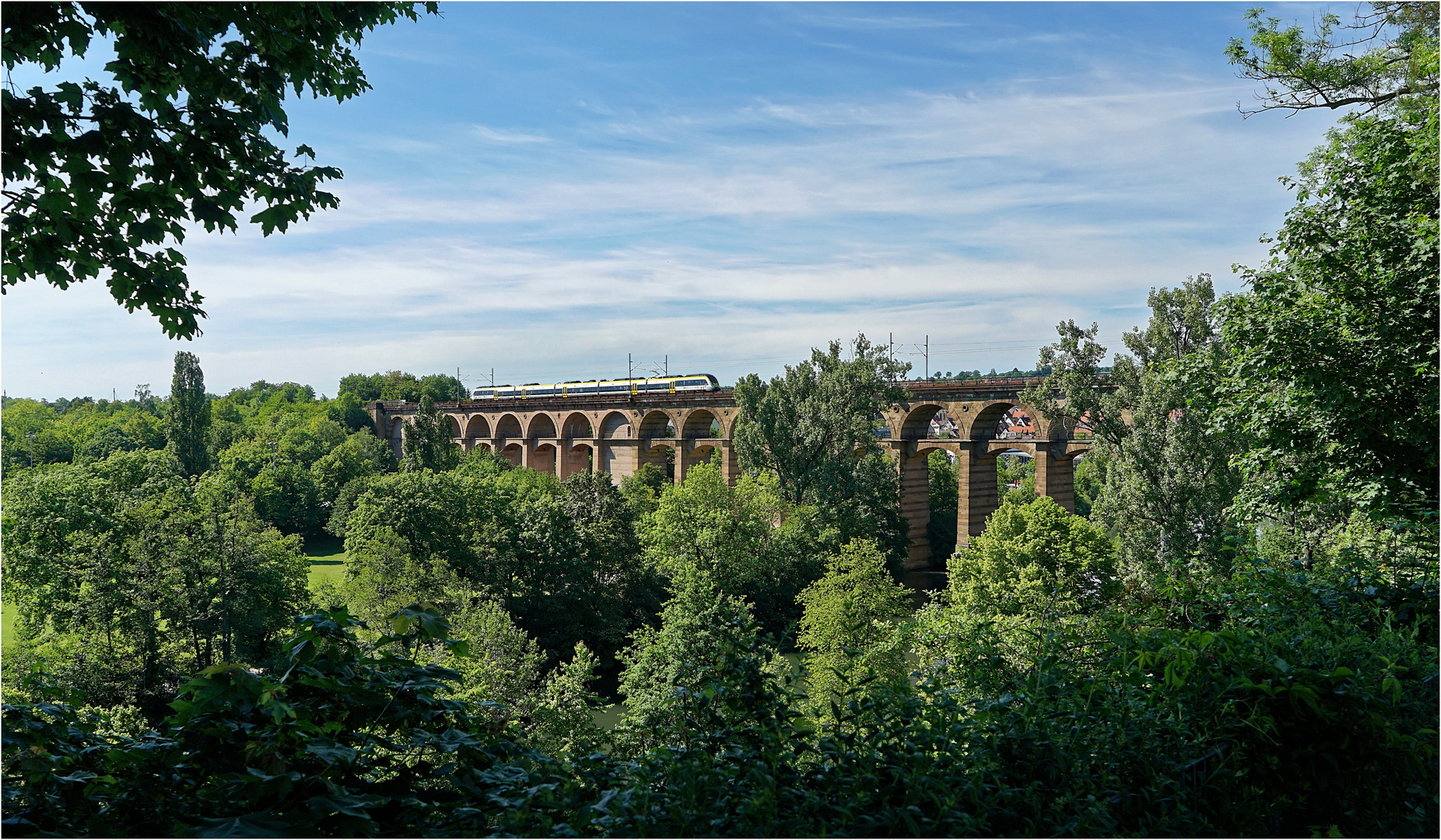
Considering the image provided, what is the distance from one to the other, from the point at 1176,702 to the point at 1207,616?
2.53 meters

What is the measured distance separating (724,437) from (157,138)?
3762 cm

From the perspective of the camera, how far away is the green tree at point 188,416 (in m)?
36.9

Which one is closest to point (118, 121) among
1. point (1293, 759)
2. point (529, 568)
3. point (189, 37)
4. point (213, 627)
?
point (189, 37)

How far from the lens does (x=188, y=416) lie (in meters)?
37.2

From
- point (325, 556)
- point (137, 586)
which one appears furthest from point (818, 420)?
point (325, 556)

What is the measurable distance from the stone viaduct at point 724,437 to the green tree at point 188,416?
35.0 ft

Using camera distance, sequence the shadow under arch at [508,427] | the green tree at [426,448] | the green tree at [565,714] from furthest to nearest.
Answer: the shadow under arch at [508,427] → the green tree at [426,448] → the green tree at [565,714]

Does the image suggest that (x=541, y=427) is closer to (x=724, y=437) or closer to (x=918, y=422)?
(x=724, y=437)

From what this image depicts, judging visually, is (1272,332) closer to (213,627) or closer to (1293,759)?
(1293,759)

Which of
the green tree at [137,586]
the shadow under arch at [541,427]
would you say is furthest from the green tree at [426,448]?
the shadow under arch at [541,427]

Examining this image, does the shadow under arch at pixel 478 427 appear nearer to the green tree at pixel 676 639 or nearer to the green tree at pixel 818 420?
the green tree at pixel 818 420

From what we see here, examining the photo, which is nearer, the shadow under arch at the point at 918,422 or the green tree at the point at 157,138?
the green tree at the point at 157,138

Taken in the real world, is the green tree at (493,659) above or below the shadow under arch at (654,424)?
below

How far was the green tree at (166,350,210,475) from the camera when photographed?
121ft
